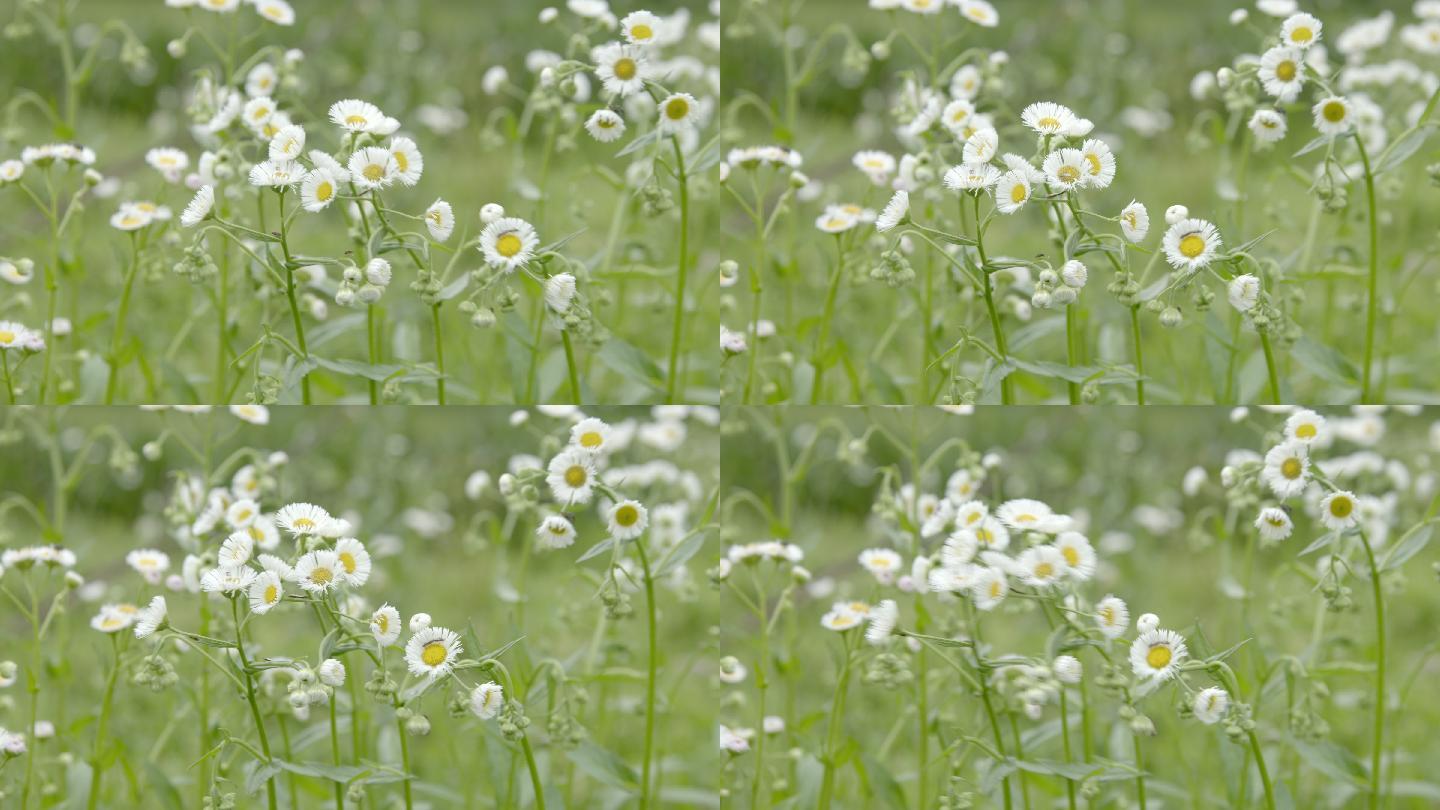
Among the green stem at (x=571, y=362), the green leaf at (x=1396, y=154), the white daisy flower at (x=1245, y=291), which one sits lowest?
the green stem at (x=571, y=362)

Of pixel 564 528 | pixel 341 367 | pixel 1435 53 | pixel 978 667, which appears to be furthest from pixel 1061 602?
pixel 1435 53

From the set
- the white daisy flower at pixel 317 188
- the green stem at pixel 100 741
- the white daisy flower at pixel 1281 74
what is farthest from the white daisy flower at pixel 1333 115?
the green stem at pixel 100 741

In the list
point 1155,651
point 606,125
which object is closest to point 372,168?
point 606,125

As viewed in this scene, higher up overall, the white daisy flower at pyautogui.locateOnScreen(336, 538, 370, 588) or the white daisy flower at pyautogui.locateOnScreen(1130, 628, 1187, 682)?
the white daisy flower at pyautogui.locateOnScreen(336, 538, 370, 588)

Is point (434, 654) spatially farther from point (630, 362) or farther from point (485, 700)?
point (630, 362)

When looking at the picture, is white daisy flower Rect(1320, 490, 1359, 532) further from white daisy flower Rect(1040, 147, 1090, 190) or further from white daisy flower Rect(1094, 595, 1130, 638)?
white daisy flower Rect(1040, 147, 1090, 190)

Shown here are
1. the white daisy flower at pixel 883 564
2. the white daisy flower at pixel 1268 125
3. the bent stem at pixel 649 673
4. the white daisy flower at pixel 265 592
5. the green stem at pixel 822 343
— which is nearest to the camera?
the white daisy flower at pixel 265 592

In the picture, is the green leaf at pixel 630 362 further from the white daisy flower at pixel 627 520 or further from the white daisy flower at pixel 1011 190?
the white daisy flower at pixel 1011 190

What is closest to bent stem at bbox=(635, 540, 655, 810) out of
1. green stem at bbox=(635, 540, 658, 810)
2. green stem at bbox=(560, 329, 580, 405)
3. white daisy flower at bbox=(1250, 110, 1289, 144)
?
green stem at bbox=(635, 540, 658, 810)

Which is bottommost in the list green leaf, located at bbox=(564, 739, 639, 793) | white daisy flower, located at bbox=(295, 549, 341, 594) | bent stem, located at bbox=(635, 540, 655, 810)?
green leaf, located at bbox=(564, 739, 639, 793)
